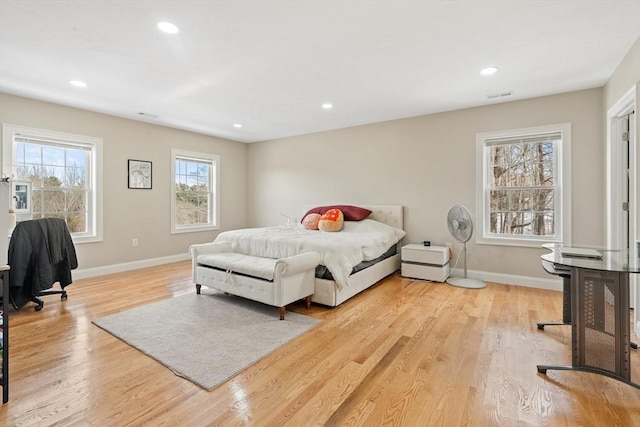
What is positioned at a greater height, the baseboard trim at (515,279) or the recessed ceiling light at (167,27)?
the recessed ceiling light at (167,27)

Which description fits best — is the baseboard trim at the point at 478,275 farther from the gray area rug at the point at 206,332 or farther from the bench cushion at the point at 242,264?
the bench cushion at the point at 242,264

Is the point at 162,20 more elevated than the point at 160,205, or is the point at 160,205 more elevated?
the point at 162,20

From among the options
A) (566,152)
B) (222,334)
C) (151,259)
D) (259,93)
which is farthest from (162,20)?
(566,152)

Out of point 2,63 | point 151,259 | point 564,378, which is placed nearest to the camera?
point 564,378

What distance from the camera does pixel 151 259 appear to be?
518 cm

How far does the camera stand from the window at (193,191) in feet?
18.3

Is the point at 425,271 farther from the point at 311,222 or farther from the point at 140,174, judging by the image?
the point at 140,174

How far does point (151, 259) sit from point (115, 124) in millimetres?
2214

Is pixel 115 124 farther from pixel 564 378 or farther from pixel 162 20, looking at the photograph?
pixel 564 378

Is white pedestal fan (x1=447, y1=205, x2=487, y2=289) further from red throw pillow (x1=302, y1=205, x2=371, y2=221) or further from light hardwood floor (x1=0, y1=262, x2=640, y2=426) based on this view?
red throw pillow (x1=302, y1=205, x2=371, y2=221)

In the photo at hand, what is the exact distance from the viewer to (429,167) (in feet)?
15.1

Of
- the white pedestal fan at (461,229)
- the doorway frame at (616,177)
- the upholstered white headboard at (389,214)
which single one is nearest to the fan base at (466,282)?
the white pedestal fan at (461,229)

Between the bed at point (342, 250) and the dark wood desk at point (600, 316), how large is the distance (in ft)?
5.85

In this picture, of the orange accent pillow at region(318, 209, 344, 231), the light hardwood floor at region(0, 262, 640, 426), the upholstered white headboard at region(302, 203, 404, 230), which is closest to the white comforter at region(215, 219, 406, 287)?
the orange accent pillow at region(318, 209, 344, 231)
